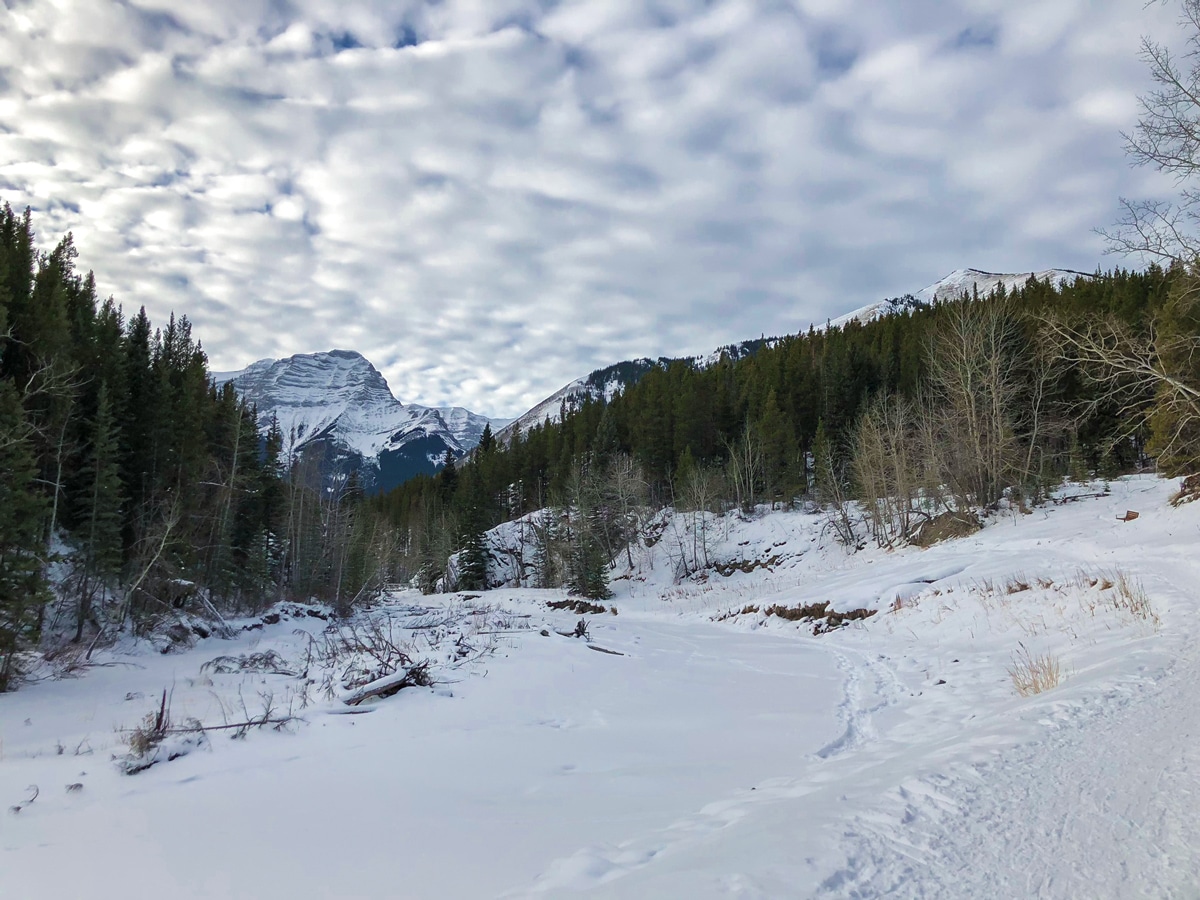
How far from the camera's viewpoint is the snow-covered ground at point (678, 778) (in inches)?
123

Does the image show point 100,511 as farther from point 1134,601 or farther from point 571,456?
point 571,456

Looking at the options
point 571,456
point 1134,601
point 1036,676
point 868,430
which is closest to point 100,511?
point 1036,676

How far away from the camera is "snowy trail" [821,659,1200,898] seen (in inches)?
109

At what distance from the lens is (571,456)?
244 feet

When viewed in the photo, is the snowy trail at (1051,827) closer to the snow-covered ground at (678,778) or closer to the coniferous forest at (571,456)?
the snow-covered ground at (678,778)

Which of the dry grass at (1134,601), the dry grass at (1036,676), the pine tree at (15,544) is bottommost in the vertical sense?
the dry grass at (1036,676)

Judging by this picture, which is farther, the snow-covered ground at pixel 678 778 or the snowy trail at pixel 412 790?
the snowy trail at pixel 412 790

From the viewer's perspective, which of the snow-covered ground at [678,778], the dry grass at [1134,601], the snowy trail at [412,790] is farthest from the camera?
the dry grass at [1134,601]

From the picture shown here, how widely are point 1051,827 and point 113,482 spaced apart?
98.2 ft

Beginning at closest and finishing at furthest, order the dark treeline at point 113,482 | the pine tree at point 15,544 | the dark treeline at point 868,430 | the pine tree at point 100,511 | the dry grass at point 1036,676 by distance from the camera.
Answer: the dry grass at point 1036,676 → the pine tree at point 15,544 → the dark treeline at point 113,482 → the pine tree at point 100,511 → the dark treeline at point 868,430

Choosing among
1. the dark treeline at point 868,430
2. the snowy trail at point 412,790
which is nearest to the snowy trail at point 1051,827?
the snowy trail at point 412,790

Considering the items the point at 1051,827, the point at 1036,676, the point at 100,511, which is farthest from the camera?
the point at 100,511

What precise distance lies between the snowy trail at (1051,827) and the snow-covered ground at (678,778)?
0.02 metres

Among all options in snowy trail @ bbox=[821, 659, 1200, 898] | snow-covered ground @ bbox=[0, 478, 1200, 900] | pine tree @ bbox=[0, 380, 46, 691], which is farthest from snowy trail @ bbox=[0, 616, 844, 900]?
pine tree @ bbox=[0, 380, 46, 691]
